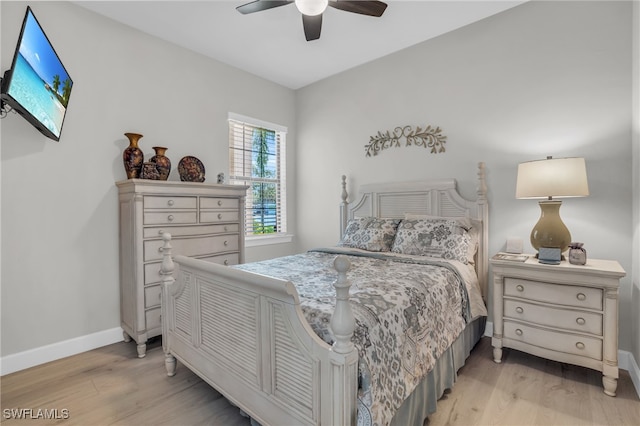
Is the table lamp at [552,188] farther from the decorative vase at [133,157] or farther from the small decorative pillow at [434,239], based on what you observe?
the decorative vase at [133,157]

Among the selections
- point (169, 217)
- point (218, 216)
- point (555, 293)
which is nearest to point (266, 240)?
point (218, 216)

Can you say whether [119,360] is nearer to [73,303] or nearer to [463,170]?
[73,303]

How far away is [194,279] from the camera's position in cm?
177

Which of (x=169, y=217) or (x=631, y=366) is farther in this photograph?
(x=169, y=217)

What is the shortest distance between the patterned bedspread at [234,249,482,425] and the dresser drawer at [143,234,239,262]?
0.79 meters

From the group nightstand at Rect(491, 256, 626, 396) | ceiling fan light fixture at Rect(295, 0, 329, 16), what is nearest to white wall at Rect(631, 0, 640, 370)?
nightstand at Rect(491, 256, 626, 396)

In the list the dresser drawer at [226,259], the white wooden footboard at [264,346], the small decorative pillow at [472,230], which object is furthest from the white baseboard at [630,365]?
the dresser drawer at [226,259]

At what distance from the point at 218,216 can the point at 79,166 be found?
1156 millimetres

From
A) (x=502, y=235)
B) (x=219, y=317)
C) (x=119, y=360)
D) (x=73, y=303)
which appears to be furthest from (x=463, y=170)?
(x=73, y=303)

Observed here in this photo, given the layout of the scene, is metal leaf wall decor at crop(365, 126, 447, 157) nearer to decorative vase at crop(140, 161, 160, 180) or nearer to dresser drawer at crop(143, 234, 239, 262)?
dresser drawer at crop(143, 234, 239, 262)

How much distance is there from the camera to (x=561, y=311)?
1.96 metres

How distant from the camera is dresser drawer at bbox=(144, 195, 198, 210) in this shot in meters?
2.43

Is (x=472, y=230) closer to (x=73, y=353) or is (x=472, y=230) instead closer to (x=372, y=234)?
(x=372, y=234)

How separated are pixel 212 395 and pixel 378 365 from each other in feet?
3.88
